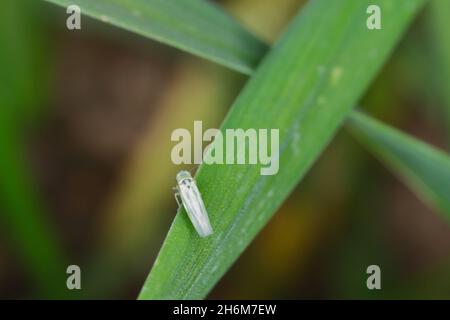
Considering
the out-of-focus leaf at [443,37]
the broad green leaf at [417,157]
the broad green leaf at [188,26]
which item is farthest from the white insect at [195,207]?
the out-of-focus leaf at [443,37]

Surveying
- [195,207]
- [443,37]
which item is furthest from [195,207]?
[443,37]

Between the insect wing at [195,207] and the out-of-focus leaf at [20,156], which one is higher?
the out-of-focus leaf at [20,156]

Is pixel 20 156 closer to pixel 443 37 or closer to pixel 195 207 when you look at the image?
pixel 195 207

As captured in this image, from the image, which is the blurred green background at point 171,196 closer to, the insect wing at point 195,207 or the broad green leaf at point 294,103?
the broad green leaf at point 294,103

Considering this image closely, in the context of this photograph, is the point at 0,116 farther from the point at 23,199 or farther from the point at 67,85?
the point at 67,85

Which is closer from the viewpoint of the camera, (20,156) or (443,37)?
(443,37)

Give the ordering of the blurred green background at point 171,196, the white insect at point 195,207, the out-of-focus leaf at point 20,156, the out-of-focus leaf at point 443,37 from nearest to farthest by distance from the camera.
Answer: the white insect at point 195,207
the out-of-focus leaf at point 443,37
the out-of-focus leaf at point 20,156
the blurred green background at point 171,196
